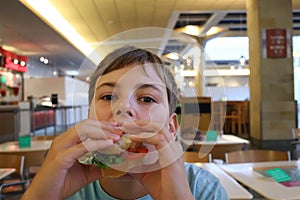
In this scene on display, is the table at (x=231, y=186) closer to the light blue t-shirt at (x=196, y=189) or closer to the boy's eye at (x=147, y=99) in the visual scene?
the light blue t-shirt at (x=196, y=189)

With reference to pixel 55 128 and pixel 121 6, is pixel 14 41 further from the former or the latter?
pixel 121 6

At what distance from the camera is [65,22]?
823cm

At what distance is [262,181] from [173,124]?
1511mm

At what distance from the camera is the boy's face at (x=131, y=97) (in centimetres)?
58

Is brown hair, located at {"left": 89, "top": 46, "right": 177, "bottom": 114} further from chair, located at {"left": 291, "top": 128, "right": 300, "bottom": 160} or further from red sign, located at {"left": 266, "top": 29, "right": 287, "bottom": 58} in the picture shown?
red sign, located at {"left": 266, "top": 29, "right": 287, "bottom": 58}

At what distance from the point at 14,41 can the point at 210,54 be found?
922 cm

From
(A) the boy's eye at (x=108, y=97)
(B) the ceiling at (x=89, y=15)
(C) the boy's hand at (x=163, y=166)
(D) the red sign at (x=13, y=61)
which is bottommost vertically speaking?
(C) the boy's hand at (x=163, y=166)

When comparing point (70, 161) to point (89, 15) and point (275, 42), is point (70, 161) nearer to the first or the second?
point (275, 42)

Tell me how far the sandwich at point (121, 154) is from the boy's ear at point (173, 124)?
102mm

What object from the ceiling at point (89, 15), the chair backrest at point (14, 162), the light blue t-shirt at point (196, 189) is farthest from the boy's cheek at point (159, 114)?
the ceiling at point (89, 15)

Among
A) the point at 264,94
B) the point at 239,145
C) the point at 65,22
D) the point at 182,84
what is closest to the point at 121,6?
the point at 65,22

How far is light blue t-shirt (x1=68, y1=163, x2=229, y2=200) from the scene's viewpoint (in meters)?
0.82

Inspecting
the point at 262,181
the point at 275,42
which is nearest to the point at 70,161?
the point at 262,181

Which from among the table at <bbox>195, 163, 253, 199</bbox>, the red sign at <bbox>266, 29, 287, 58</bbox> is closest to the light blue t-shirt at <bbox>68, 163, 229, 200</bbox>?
the table at <bbox>195, 163, 253, 199</bbox>
